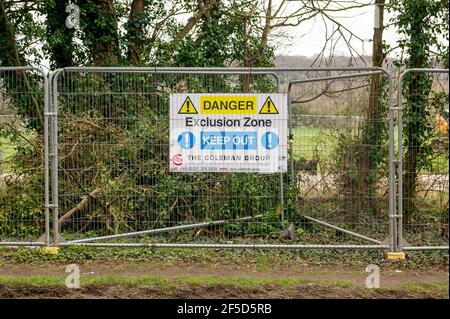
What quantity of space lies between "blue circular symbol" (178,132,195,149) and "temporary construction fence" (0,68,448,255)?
266 mm

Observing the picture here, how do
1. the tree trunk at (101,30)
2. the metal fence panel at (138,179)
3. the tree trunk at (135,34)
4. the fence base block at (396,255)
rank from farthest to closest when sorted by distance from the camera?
1. the tree trunk at (135,34)
2. the tree trunk at (101,30)
3. the metal fence panel at (138,179)
4. the fence base block at (396,255)

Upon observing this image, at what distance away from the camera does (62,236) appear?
10.5 meters

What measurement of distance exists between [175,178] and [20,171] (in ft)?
7.44

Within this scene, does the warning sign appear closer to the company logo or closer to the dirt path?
the company logo

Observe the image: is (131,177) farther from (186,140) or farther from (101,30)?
(101,30)

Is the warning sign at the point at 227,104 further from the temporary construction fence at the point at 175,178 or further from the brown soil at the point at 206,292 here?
the brown soil at the point at 206,292

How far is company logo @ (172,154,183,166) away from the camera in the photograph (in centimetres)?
1020

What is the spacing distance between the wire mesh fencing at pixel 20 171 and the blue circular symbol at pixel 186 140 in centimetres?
194

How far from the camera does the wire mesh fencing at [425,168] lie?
10242 mm

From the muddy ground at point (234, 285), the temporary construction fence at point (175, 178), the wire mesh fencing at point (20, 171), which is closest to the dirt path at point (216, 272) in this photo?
the muddy ground at point (234, 285)

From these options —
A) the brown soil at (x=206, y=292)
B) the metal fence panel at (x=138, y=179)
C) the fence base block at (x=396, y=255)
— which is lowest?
the brown soil at (x=206, y=292)

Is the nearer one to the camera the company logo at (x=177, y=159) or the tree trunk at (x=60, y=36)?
the company logo at (x=177, y=159)

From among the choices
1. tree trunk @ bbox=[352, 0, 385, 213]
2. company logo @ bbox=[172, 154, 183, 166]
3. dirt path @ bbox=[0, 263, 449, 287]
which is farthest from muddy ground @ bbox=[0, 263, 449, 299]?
company logo @ bbox=[172, 154, 183, 166]

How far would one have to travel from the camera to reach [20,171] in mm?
10688
